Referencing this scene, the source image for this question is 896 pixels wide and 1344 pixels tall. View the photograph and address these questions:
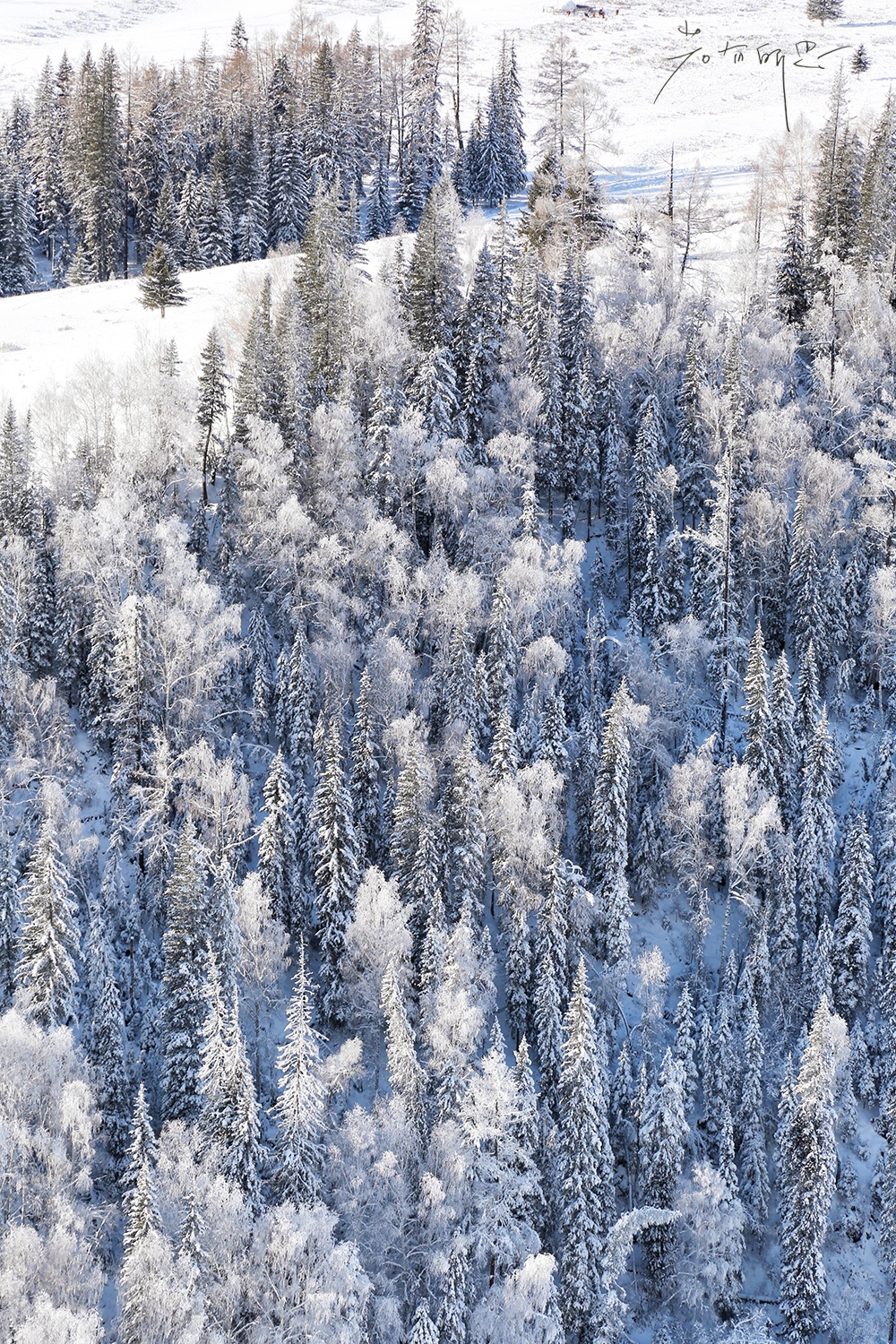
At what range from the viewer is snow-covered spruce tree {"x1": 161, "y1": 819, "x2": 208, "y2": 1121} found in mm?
50531

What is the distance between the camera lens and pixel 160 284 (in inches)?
3568

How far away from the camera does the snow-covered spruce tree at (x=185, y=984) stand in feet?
166

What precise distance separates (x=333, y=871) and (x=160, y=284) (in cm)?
5095

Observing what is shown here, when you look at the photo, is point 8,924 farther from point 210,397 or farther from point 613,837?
point 210,397

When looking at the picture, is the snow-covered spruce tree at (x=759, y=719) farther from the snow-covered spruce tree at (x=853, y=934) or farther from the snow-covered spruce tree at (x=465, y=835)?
the snow-covered spruce tree at (x=465, y=835)

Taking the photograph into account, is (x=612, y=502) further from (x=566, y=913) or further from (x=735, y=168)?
(x=735, y=168)

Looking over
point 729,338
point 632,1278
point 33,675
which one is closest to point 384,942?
point 632,1278

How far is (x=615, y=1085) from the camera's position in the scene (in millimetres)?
56219

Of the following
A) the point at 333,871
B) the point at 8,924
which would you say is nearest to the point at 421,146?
the point at 333,871

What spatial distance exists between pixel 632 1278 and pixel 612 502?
41.6m

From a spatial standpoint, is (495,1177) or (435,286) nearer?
(495,1177)

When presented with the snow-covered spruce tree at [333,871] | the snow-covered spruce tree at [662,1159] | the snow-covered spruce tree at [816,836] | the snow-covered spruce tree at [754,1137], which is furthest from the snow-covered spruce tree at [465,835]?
the snow-covered spruce tree at [816,836]
